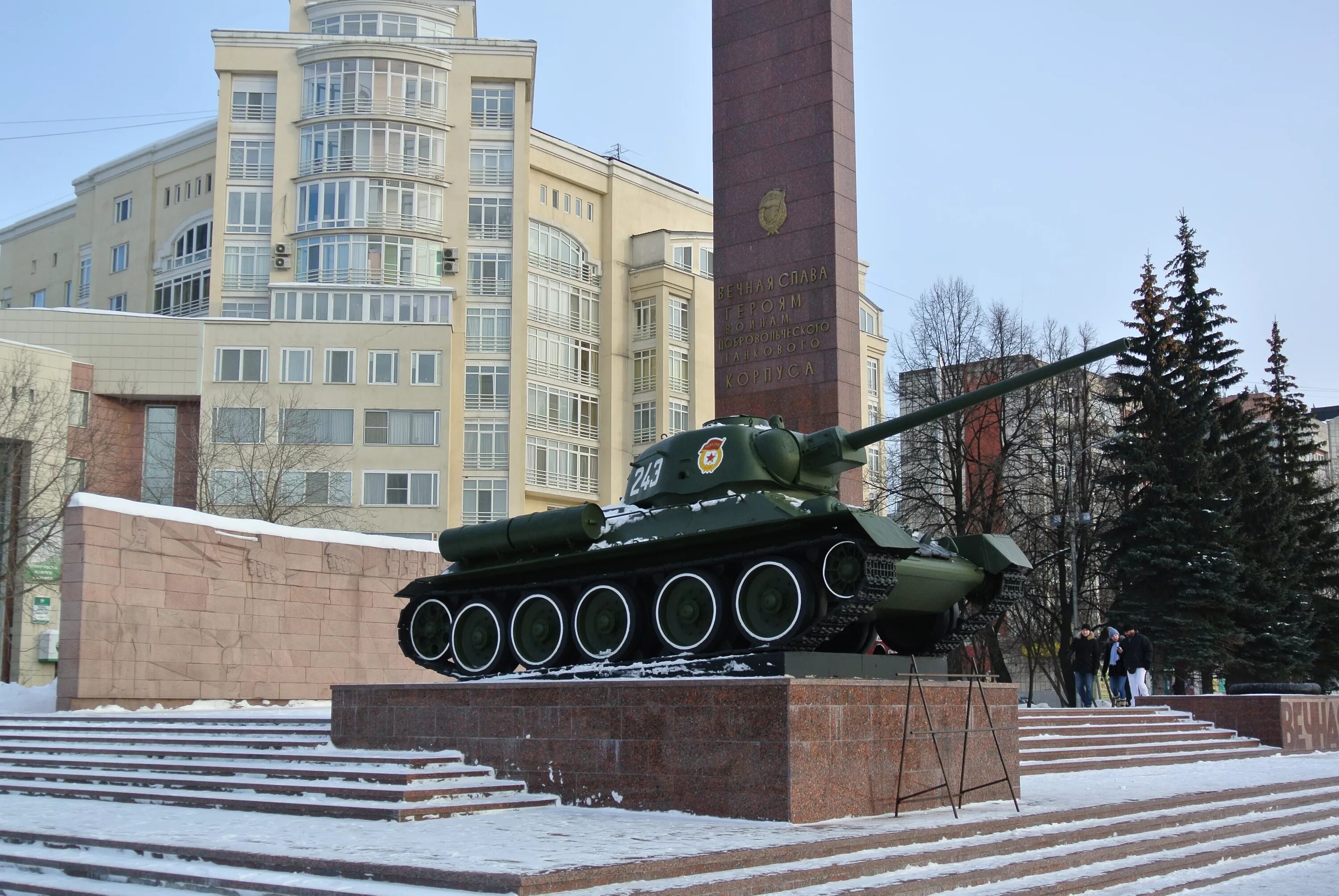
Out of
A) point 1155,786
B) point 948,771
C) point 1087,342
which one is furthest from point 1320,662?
point 948,771

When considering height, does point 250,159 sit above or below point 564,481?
above

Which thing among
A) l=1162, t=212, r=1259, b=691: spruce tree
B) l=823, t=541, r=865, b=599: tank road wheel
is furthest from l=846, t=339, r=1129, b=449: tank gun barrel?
l=1162, t=212, r=1259, b=691: spruce tree

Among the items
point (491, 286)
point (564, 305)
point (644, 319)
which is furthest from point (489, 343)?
point (644, 319)

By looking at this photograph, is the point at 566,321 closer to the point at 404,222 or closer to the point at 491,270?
the point at 491,270

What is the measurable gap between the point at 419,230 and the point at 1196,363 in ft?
99.5

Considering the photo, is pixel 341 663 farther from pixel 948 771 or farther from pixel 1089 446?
pixel 1089 446

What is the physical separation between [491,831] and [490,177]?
156 ft

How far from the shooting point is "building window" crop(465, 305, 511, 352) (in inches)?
2130

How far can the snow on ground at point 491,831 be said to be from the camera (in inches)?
328

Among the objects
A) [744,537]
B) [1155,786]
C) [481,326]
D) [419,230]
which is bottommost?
[1155,786]

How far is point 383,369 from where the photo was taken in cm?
4831

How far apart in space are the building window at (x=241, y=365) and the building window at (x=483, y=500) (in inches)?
360

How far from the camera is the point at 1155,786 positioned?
551 inches

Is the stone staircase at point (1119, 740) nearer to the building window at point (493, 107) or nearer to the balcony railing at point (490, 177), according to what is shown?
the balcony railing at point (490, 177)
